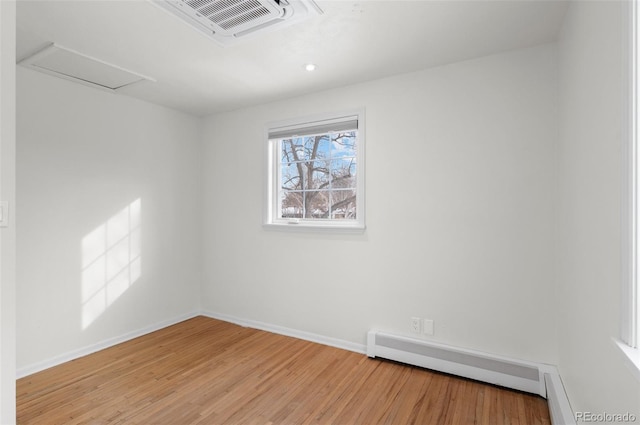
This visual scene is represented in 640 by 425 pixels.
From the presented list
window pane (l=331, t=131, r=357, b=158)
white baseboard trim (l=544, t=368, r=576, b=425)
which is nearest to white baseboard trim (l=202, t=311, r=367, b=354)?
white baseboard trim (l=544, t=368, r=576, b=425)

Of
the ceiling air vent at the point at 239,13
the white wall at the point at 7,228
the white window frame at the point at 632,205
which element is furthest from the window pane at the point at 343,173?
the white wall at the point at 7,228

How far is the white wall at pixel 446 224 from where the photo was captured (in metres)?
2.33

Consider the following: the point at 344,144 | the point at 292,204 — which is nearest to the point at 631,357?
the point at 344,144

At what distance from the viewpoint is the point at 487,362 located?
2.40 m

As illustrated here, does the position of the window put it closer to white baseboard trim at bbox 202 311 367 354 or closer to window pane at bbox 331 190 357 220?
window pane at bbox 331 190 357 220

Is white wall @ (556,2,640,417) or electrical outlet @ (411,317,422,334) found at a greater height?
white wall @ (556,2,640,417)

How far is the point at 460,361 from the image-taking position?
2498 mm

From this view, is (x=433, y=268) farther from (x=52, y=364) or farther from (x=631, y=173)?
(x=52, y=364)

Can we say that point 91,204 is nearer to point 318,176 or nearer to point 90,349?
point 90,349

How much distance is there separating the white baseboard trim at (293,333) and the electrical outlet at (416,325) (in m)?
0.49

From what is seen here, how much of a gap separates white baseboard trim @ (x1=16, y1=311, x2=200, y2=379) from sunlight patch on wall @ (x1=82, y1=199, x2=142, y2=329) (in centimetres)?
22

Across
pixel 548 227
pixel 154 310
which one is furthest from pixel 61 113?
pixel 548 227

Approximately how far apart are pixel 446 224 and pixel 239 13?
6.74ft

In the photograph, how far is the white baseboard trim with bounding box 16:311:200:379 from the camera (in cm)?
259
